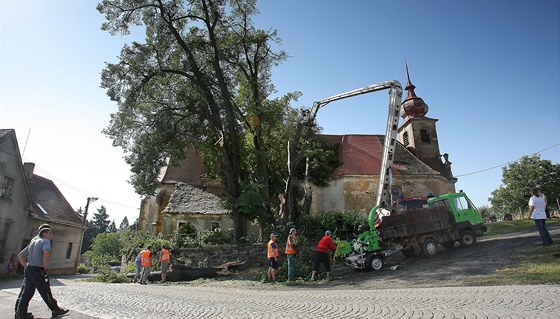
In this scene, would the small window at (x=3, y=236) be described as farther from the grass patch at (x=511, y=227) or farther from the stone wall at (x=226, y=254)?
the grass patch at (x=511, y=227)

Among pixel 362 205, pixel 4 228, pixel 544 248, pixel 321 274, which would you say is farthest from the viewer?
pixel 362 205

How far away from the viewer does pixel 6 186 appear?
64.6ft

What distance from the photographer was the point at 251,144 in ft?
68.8

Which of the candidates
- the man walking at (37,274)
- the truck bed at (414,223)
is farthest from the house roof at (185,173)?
the man walking at (37,274)

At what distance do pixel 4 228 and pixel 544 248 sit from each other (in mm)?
26279

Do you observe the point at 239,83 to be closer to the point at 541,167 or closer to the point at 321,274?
the point at 321,274

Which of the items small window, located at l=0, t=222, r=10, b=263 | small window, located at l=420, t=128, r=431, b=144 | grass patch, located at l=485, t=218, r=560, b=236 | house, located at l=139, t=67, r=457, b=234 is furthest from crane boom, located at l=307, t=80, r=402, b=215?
small window, located at l=0, t=222, r=10, b=263

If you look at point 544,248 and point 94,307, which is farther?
point 544,248

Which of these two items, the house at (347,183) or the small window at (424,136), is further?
the small window at (424,136)

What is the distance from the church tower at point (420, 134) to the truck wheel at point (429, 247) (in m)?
19.4

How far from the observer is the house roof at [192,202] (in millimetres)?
24344

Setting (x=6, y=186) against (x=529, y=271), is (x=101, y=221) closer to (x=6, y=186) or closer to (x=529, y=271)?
(x=6, y=186)

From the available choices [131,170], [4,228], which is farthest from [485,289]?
[4,228]

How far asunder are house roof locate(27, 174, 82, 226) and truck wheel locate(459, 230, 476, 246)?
24817 mm
